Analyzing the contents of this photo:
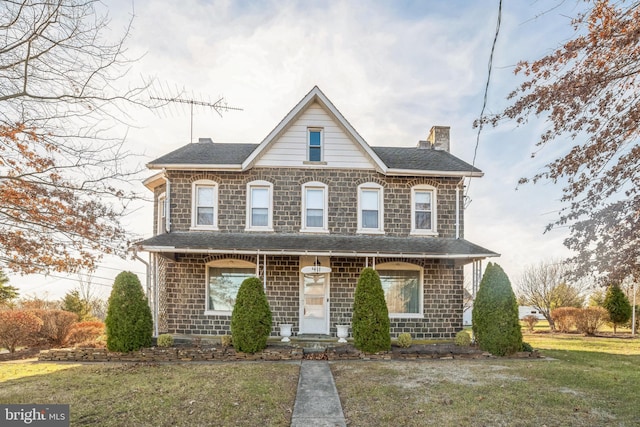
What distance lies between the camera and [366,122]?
1686 cm

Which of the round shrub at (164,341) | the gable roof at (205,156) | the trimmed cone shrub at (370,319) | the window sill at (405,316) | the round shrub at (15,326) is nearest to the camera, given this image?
the trimmed cone shrub at (370,319)

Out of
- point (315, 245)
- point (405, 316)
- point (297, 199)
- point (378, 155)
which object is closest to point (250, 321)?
point (315, 245)

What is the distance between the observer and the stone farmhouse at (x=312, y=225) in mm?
13586

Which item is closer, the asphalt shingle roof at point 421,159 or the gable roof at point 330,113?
the gable roof at point 330,113

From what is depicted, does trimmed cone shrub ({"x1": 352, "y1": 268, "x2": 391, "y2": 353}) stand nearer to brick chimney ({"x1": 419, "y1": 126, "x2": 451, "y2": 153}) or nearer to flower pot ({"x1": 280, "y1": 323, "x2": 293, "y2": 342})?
flower pot ({"x1": 280, "y1": 323, "x2": 293, "y2": 342})

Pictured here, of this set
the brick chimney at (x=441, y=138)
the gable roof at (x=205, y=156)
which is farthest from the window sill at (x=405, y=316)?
the gable roof at (x=205, y=156)

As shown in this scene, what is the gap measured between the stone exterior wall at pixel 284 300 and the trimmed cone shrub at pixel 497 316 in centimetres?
230

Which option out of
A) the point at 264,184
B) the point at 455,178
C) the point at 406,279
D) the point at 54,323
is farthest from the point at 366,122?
the point at 54,323

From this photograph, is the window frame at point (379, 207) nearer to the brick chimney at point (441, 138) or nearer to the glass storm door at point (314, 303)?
the glass storm door at point (314, 303)

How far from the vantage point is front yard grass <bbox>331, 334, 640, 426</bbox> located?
19.8ft

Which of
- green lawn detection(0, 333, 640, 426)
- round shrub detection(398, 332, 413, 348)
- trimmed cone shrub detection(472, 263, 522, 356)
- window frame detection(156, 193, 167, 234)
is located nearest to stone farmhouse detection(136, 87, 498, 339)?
window frame detection(156, 193, 167, 234)

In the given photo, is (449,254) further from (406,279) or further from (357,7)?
(357,7)

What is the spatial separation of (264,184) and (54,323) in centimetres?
934

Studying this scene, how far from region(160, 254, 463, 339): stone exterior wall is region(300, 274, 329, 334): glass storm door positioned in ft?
0.65
